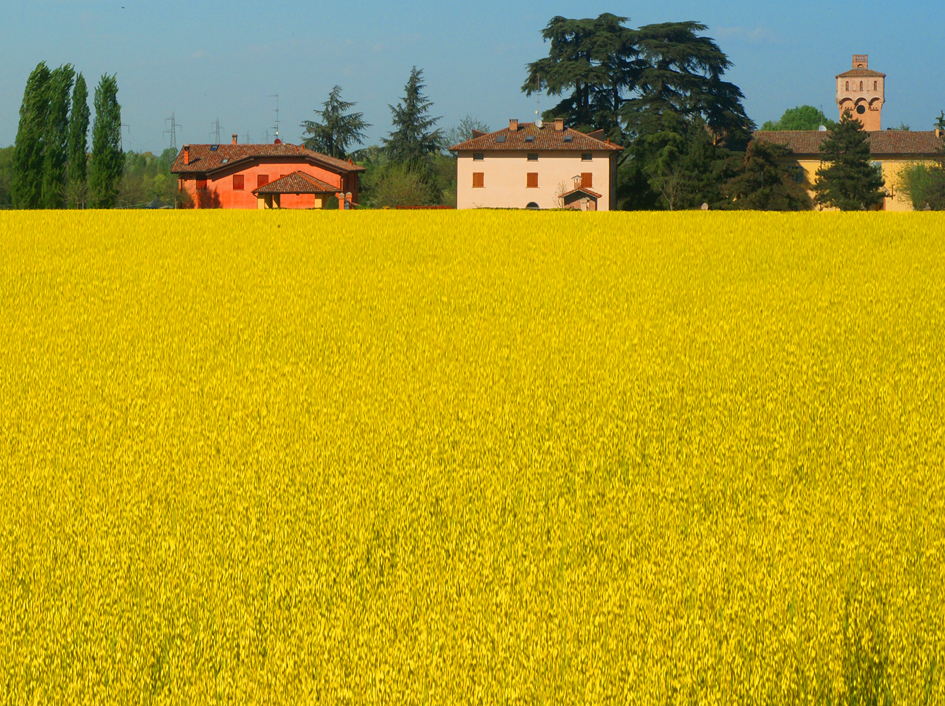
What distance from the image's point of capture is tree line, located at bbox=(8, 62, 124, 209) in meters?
A: 57.1

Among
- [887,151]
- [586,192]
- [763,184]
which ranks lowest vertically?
[763,184]

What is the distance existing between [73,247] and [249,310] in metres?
8.43

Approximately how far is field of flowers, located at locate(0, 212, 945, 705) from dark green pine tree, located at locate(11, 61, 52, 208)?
46.6 metres

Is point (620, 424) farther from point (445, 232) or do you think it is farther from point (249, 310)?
point (445, 232)

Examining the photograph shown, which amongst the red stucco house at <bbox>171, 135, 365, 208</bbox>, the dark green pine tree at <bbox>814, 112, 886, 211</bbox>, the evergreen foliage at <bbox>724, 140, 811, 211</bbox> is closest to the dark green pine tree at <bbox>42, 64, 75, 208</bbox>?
the red stucco house at <bbox>171, 135, 365, 208</bbox>

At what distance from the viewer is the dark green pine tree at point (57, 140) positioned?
57312mm

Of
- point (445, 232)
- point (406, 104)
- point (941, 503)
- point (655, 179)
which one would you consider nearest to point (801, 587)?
point (941, 503)

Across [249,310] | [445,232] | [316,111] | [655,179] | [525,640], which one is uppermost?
[316,111]

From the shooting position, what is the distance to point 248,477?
676cm

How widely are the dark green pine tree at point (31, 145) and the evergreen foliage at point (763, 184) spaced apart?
130 feet

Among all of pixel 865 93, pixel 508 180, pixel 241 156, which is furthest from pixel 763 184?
pixel 865 93

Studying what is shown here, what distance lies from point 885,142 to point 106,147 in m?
87.4

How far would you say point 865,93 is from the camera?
155 metres

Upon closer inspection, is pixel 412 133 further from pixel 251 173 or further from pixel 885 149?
pixel 885 149
